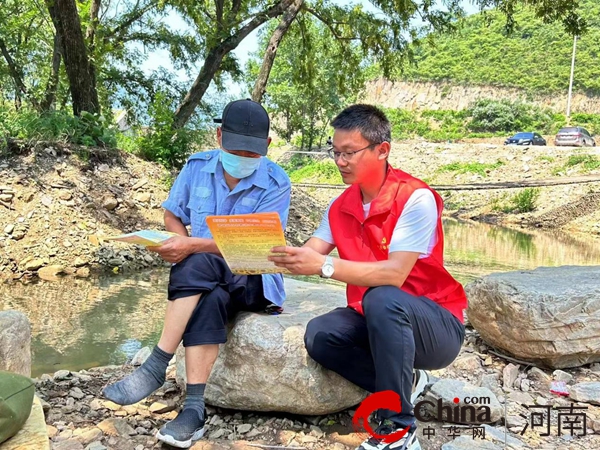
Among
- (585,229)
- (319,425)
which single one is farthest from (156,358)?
(585,229)

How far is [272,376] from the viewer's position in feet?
7.05

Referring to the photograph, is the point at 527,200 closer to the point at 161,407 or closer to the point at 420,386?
the point at 420,386

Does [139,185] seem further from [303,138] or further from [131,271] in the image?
[303,138]

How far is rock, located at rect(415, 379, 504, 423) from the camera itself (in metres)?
2.25

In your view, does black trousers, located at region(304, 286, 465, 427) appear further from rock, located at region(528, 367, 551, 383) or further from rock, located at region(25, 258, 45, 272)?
rock, located at region(25, 258, 45, 272)

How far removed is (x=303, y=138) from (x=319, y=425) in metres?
23.9

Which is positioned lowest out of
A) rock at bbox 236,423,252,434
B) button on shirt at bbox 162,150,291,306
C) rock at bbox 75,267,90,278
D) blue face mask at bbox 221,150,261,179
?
rock at bbox 75,267,90,278

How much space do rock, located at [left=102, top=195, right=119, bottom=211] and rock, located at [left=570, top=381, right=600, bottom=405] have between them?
5858 millimetres

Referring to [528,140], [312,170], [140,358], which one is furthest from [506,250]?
[528,140]

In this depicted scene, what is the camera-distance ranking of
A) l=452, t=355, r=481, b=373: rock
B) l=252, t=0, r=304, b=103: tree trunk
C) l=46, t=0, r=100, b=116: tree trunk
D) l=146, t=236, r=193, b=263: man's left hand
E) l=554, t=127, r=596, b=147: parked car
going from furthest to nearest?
l=554, t=127, r=596, b=147: parked car, l=252, t=0, r=304, b=103: tree trunk, l=46, t=0, r=100, b=116: tree trunk, l=452, t=355, r=481, b=373: rock, l=146, t=236, r=193, b=263: man's left hand

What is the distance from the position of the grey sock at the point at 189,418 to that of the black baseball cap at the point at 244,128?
91 cm

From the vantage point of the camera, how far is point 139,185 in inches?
303

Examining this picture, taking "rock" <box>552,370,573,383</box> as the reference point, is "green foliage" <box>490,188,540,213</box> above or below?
below

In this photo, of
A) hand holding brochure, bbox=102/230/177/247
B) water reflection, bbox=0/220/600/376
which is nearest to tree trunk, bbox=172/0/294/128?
water reflection, bbox=0/220/600/376
